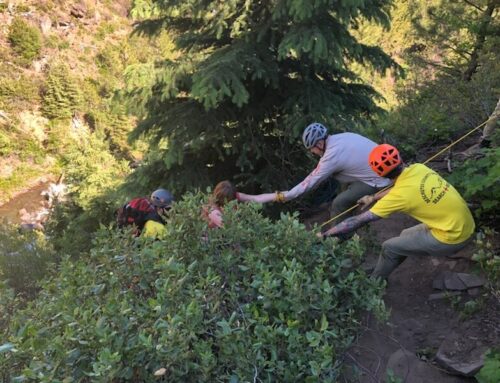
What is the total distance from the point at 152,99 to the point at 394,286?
150 inches

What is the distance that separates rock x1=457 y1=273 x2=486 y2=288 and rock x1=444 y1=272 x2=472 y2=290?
26 mm

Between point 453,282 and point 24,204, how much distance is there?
21.6m

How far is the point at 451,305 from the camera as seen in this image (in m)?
3.96

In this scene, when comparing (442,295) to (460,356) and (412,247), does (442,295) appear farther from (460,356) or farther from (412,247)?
(460,356)

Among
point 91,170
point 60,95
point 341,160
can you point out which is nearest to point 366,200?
point 341,160

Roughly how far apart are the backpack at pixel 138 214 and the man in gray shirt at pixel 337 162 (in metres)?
0.98

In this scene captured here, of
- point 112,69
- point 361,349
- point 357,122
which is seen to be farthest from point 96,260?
point 112,69

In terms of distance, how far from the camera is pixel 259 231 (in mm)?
2914

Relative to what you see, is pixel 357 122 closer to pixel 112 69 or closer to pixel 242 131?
pixel 242 131

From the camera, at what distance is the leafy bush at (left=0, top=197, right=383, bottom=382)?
1945 mm

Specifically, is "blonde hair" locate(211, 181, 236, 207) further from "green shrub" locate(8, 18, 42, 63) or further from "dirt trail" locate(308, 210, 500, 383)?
"green shrub" locate(8, 18, 42, 63)

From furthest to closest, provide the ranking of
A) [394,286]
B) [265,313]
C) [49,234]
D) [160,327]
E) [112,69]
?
[112,69], [49,234], [394,286], [265,313], [160,327]

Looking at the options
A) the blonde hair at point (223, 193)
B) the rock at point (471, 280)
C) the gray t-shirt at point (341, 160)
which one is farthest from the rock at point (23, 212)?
the rock at point (471, 280)

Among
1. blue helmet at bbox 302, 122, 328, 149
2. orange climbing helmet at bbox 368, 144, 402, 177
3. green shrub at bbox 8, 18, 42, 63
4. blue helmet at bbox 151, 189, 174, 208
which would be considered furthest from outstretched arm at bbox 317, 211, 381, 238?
green shrub at bbox 8, 18, 42, 63
